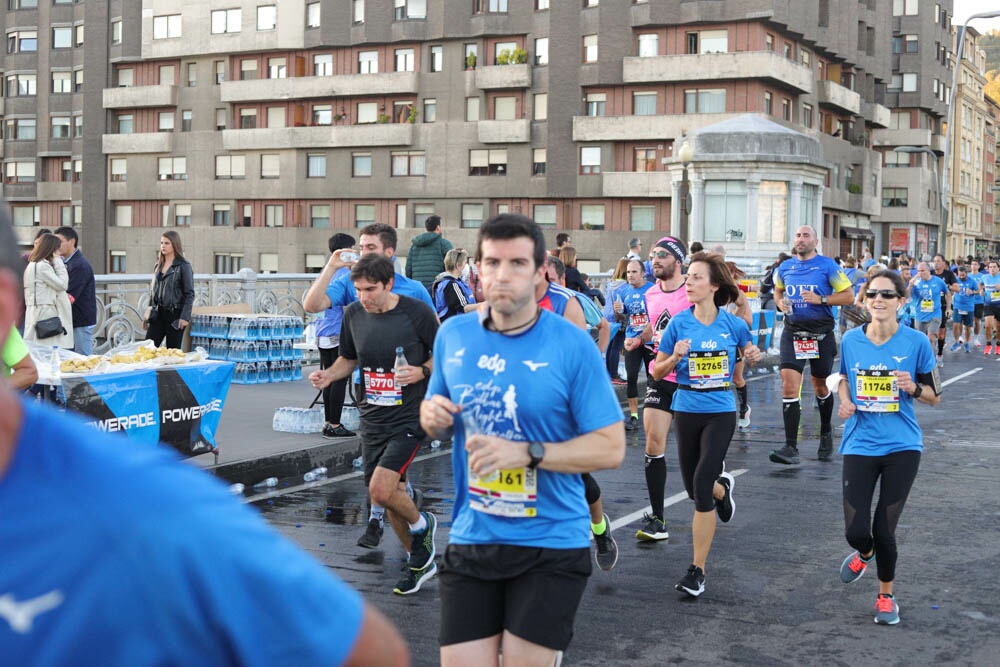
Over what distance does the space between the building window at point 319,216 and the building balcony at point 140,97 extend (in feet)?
32.9

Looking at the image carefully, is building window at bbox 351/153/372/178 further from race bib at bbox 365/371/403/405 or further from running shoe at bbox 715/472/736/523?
race bib at bbox 365/371/403/405

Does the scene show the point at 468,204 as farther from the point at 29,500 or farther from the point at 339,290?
the point at 29,500

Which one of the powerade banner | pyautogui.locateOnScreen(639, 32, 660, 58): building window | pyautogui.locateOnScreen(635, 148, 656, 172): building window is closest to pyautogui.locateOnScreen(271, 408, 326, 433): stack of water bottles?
the powerade banner

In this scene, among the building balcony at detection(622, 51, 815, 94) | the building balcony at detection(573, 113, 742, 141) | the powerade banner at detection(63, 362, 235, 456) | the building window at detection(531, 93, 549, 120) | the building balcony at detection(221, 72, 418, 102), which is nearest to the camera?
the powerade banner at detection(63, 362, 235, 456)

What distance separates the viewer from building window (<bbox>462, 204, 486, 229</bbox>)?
64.6 m

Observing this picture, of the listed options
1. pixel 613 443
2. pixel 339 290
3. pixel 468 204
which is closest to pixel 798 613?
pixel 613 443

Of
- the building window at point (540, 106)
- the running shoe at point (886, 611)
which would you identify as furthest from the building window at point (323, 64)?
the running shoe at point (886, 611)

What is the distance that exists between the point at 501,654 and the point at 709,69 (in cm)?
5656

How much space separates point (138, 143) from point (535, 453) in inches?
2808

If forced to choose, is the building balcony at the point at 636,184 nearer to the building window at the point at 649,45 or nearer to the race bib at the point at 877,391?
the building window at the point at 649,45

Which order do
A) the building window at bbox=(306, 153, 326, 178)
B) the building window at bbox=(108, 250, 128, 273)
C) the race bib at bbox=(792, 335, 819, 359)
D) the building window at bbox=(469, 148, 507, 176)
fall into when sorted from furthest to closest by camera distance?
the building window at bbox=(108, 250, 128, 273), the building window at bbox=(306, 153, 326, 178), the building window at bbox=(469, 148, 507, 176), the race bib at bbox=(792, 335, 819, 359)

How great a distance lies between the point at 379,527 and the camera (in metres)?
8.07

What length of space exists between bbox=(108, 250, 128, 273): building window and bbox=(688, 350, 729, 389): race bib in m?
68.5

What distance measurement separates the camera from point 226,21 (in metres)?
69.3
